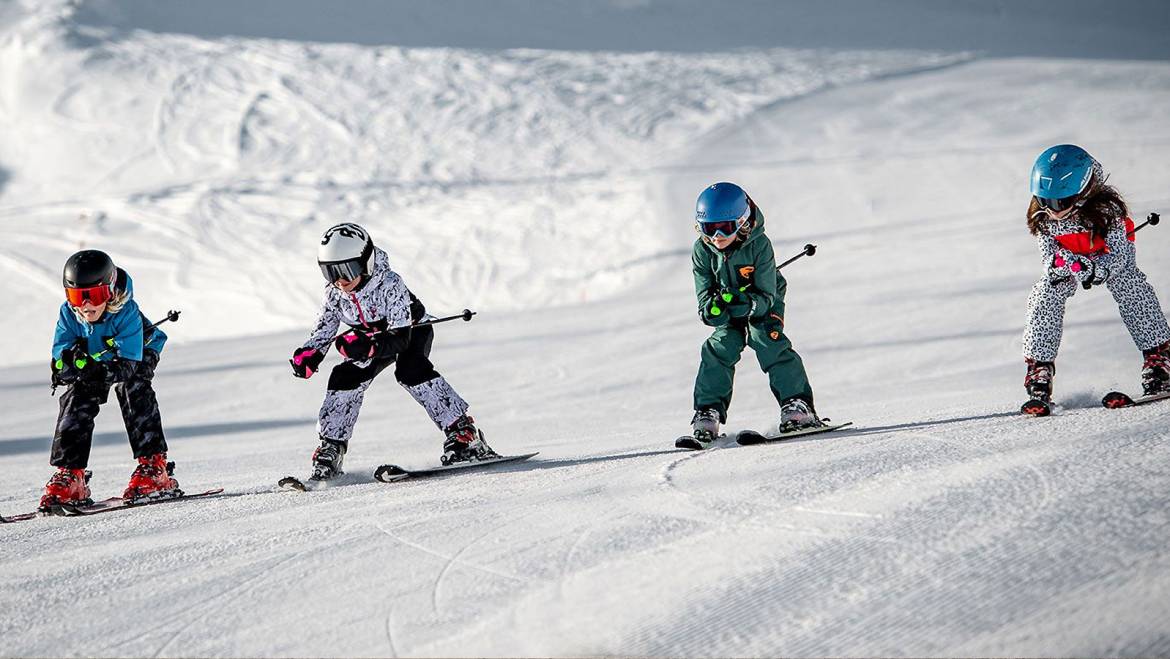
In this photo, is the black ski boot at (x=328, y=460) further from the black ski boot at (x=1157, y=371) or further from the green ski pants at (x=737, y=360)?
the black ski boot at (x=1157, y=371)

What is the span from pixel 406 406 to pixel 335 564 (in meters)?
6.17

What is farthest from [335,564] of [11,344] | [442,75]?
[442,75]

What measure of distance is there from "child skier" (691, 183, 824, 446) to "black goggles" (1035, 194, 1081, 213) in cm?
125

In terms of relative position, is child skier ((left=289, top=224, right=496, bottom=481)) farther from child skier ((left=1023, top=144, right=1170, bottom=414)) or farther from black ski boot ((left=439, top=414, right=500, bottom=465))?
child skier ((left=1023, top=144, right=1170, bottom=414))

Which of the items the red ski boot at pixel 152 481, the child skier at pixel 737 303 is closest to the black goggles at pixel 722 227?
the child skier at pixel 737 303

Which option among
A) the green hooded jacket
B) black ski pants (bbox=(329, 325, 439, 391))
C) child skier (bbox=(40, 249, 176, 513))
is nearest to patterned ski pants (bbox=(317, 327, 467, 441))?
black ski pants (bbox=(329, 325, 439, 391))

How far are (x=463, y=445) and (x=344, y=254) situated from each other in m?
1.10

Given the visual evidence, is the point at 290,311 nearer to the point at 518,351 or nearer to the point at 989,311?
the point at 518,351

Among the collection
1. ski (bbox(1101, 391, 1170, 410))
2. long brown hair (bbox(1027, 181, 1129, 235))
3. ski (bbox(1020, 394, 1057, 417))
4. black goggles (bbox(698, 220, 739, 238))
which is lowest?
ski (bbox(1101, 391, 1170, 410))

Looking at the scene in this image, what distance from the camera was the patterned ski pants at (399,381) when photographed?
538cm

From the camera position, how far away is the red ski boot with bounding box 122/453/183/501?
532 centimetres

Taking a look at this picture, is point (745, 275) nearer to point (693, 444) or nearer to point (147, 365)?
point (693, 444)

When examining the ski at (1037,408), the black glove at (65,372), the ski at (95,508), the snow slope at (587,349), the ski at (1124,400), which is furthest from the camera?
the black glove at (65,372)

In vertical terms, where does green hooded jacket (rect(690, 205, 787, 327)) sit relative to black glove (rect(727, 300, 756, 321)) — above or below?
above
